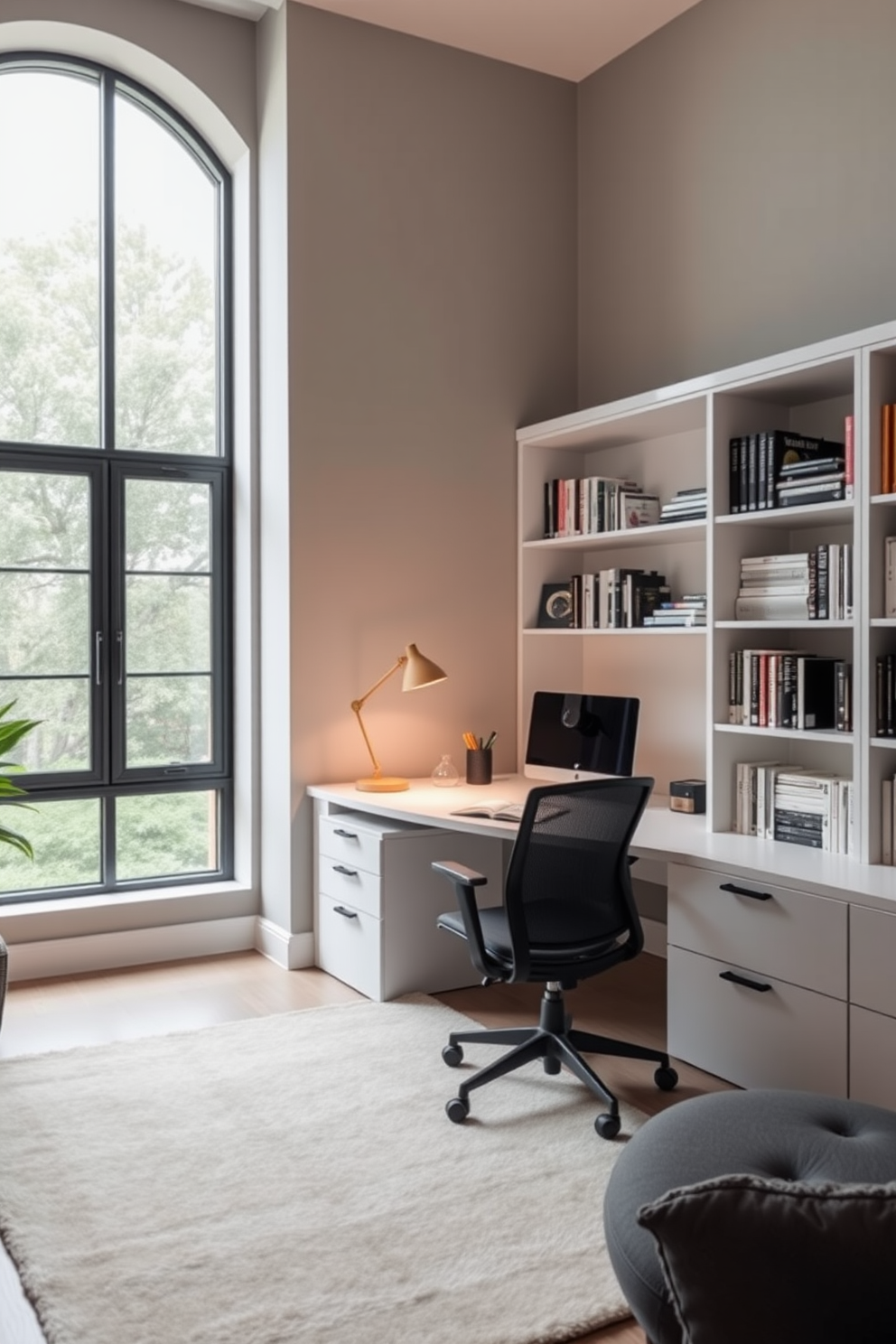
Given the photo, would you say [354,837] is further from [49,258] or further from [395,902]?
[49,258]

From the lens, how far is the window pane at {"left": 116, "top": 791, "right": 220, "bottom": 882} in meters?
4.35

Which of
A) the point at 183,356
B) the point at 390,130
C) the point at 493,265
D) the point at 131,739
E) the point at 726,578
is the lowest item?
the point at 131,739

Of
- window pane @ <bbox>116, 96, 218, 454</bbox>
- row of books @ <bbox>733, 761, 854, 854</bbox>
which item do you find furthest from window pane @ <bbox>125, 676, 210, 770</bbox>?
row of books @ <bbox>733, 761, 854, 854</bbox>

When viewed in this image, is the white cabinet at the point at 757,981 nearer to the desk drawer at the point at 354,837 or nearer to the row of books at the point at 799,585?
the row of books at the point at 799,585

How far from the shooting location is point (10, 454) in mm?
4055

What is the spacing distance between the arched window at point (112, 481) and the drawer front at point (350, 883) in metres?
0.63

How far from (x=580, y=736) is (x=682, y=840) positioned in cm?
87

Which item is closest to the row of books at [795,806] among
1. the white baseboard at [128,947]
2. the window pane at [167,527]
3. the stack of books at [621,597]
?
the stack of books at [621,597]

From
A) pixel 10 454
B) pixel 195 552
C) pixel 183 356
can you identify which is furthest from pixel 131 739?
pixel 183 356

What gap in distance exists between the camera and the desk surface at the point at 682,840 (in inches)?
109

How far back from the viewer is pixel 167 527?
173 inches

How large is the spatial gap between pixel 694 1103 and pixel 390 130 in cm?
370

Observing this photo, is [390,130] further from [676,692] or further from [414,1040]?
[414,1040]

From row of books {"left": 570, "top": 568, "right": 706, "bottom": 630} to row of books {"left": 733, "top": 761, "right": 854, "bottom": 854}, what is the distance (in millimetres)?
624
